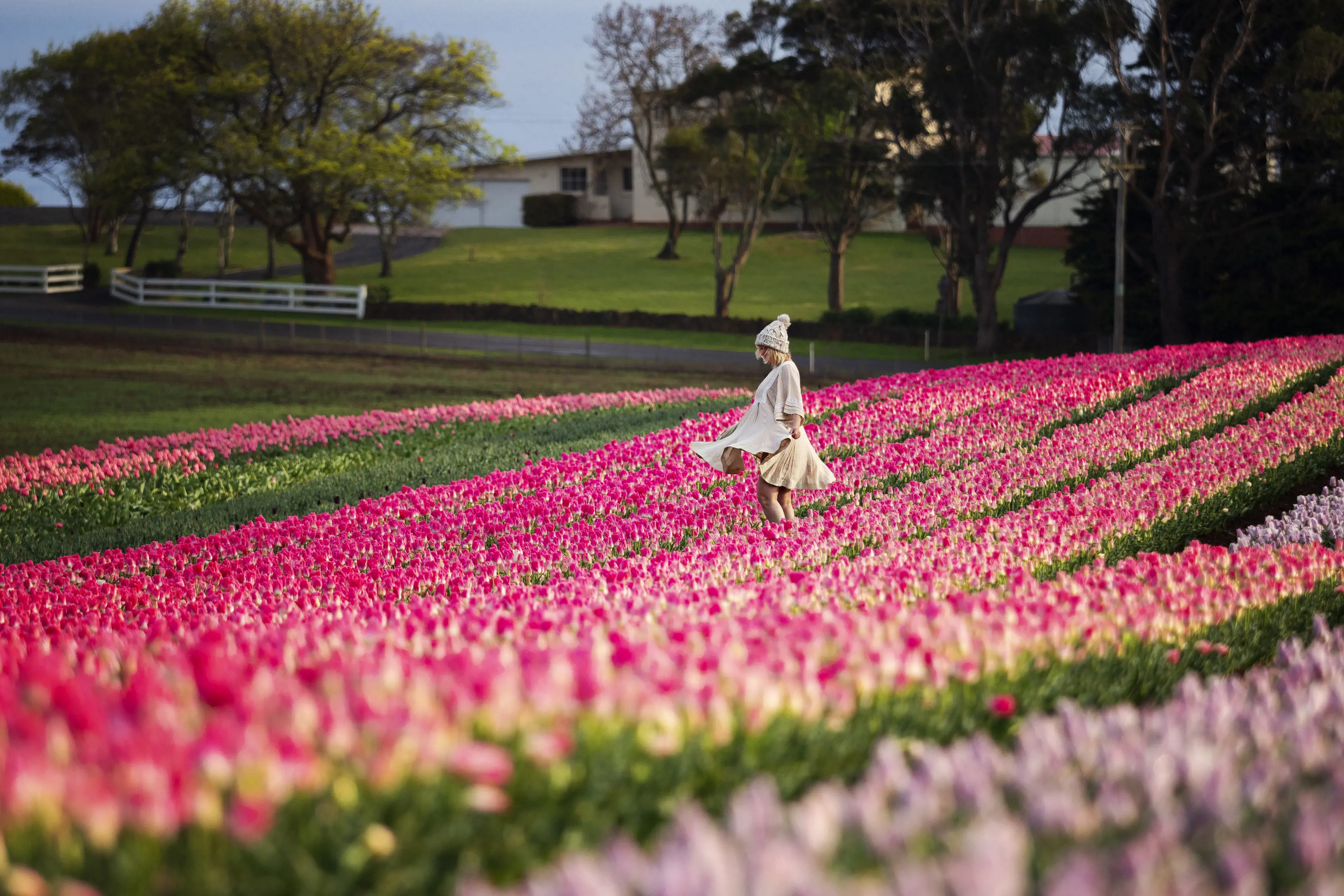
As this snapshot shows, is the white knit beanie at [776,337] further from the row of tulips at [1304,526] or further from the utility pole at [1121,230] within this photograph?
the utility pole at [1121,230]

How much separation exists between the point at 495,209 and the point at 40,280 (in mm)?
40098

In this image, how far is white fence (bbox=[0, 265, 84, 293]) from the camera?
2137 inches

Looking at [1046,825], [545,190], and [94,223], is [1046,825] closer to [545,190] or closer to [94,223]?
[94,223]

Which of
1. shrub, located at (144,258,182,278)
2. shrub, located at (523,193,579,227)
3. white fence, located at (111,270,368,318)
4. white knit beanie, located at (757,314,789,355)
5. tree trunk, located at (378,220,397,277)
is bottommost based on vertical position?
white knit beanie, located at (757,314,789,355)

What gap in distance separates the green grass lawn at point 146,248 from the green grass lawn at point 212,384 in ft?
120

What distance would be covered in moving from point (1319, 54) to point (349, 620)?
34.5m

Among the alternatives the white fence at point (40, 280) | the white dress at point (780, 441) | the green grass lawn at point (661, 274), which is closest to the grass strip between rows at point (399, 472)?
the white dress at point (780, 441)

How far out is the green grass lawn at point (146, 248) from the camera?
67875mm

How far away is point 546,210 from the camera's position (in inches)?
3398

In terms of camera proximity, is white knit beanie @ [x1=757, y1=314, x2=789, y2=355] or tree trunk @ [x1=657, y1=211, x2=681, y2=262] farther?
tree trunk @ [x1=657, y1=211, x2=681, y2=262]

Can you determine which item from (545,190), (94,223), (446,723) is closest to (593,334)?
(94,223)

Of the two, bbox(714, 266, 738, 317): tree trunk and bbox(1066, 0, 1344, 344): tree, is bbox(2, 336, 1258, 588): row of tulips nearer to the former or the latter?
bbox(1066, 0, 1344, 344): tree

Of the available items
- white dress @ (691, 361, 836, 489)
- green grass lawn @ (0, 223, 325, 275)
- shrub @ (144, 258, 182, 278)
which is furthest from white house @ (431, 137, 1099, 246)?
white dress @ (691, 361, 836, 489)

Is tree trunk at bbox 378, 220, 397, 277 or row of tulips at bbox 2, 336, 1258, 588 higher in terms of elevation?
tree trunk at bbox 378, 220, 397, 277
